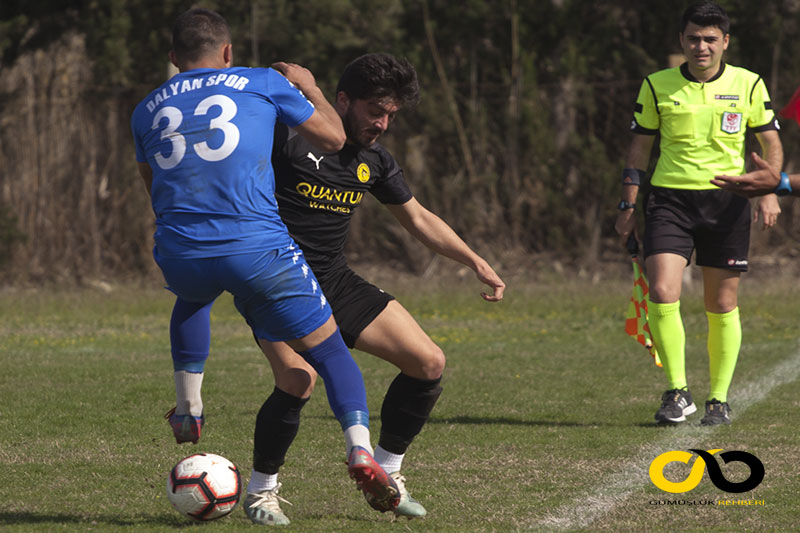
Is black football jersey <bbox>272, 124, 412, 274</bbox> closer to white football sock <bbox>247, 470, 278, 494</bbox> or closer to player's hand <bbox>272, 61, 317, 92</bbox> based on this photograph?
player's hand <bbox>272, 61, 317, 92</bbox>

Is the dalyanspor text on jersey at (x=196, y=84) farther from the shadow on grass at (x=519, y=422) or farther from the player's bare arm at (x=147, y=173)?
the shadow on grass at (x=519, y=422)

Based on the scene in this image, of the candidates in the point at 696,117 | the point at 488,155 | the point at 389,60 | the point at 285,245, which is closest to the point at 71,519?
the point at 285,245

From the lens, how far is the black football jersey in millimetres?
4801

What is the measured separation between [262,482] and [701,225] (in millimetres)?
3437

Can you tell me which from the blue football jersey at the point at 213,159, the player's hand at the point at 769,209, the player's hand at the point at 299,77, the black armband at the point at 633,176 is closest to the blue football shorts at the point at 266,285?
the blue football jersey at the point at 213,159

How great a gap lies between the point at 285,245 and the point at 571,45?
41.0 ft

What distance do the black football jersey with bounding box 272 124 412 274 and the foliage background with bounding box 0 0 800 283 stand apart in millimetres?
11352

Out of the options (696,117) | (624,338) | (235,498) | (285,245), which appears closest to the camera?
(285,245)

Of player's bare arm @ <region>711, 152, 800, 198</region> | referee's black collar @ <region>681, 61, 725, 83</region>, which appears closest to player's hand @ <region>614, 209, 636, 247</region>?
referee's black collar @ <region>681, 61, 725, 83</region>

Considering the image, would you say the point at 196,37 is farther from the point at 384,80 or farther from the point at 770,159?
the point at 770,159

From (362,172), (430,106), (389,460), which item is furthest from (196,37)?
(430,106)

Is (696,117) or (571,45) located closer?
(696,117)

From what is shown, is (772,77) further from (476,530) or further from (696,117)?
(476,530)

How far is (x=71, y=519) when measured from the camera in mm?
4645
